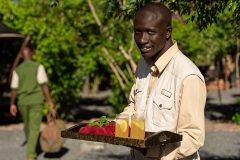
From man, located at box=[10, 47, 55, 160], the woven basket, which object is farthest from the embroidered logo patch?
the woven basket

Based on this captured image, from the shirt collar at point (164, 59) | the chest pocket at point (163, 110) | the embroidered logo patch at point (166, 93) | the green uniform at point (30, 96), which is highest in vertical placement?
the shirt collar at point (164, 59)

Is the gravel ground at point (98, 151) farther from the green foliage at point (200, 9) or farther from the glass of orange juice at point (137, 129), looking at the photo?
the glass of orange juice at point (137, 129)

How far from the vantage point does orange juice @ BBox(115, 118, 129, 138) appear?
3117 mm

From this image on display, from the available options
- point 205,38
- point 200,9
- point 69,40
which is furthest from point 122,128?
point 205,38

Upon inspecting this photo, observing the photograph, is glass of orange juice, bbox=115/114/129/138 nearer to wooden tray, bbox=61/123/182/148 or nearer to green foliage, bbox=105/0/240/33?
wooden tray, bbox=61/123/182/148

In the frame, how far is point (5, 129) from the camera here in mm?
13852

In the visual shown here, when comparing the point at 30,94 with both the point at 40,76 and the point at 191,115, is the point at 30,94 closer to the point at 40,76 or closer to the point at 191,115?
the point at 40,76

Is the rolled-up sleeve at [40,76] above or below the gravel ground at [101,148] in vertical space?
above

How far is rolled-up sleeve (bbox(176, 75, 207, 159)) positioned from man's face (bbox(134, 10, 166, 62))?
0.25m

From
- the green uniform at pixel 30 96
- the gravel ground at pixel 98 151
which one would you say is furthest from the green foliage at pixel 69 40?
the green uniform at pixel 30 96

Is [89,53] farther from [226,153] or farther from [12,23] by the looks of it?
[226,153]

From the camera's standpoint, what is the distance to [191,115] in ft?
10.0

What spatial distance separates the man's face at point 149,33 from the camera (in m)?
3.13

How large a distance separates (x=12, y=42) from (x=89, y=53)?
1.94 meters
